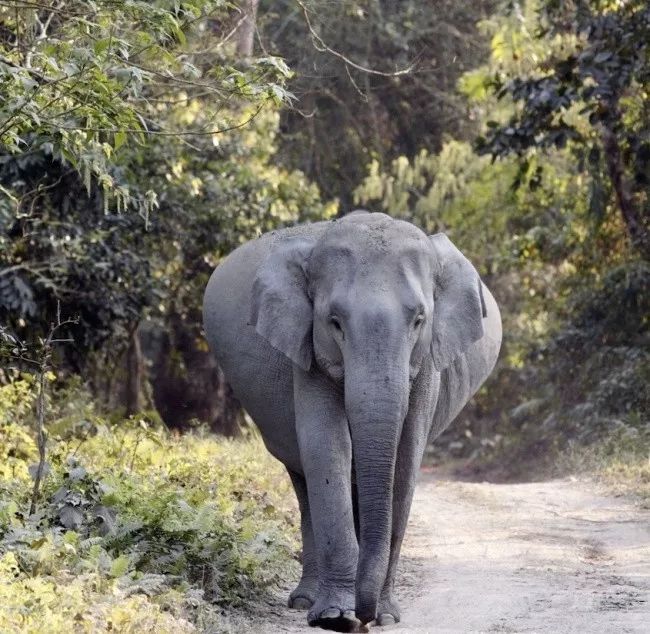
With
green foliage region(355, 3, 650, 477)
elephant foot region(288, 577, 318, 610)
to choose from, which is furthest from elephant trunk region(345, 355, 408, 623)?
green foliage region(355, 3, 650, 477)

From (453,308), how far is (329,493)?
124cm

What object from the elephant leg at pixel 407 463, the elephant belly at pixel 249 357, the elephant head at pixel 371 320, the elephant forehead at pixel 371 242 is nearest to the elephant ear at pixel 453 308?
the elephant head at pixel 371 320

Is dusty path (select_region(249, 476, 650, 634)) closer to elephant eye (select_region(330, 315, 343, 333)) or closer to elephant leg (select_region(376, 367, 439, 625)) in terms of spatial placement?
elephant leg (select_region(376, 367, 439, 625))

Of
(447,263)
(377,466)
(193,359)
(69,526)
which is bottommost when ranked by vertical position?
(193,359)

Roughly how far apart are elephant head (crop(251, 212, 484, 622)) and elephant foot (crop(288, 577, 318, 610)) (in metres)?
1.15

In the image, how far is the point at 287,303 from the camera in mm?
7645

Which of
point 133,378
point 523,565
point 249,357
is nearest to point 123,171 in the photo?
point 249,357

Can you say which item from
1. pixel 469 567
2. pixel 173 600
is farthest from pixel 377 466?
pixel 469 567

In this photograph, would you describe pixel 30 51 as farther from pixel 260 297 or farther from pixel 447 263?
pixel 447 263

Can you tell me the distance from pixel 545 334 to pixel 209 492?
1409cm

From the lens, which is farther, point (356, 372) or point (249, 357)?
point (249, 357)

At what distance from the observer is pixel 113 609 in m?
6.08

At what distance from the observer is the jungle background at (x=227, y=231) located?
774cm

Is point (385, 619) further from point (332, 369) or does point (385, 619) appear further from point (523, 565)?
point (523, 565)
